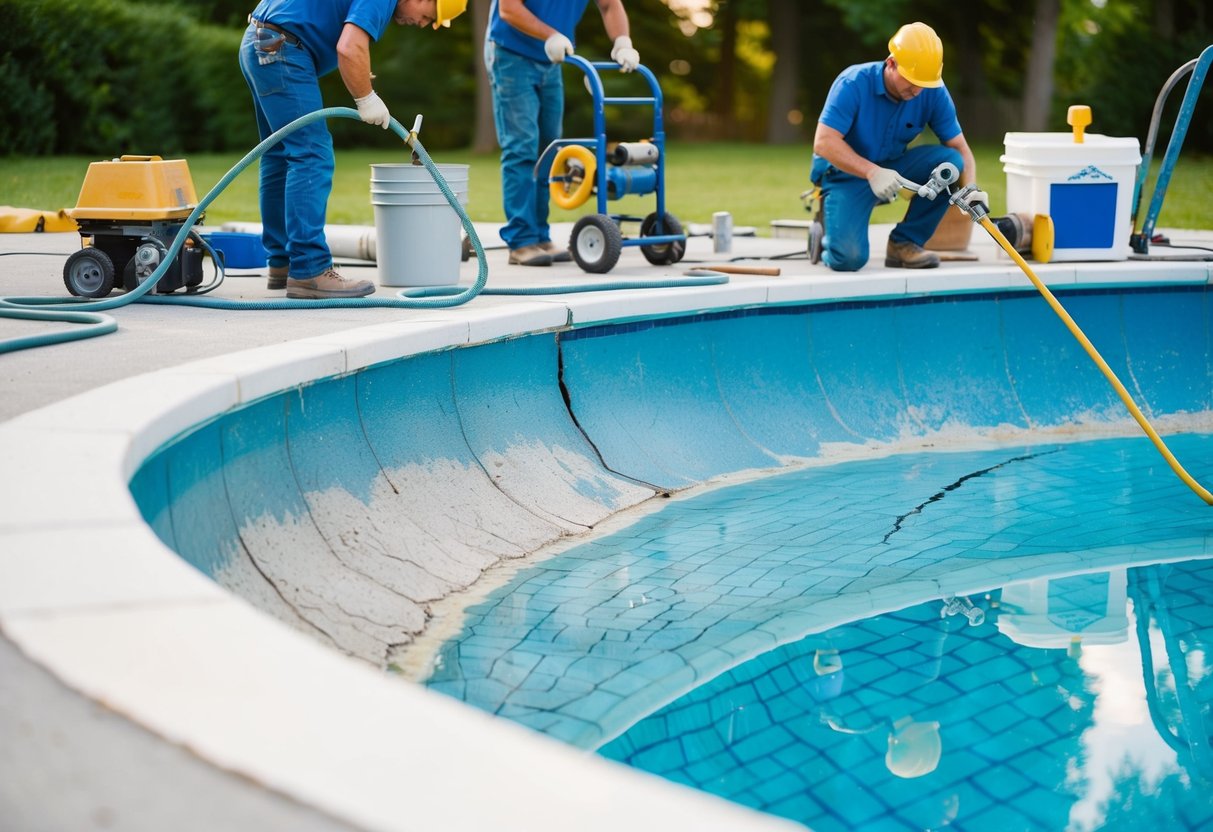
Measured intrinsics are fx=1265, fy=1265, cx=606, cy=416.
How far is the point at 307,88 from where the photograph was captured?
486cm

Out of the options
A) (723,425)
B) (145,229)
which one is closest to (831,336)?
(723,425)

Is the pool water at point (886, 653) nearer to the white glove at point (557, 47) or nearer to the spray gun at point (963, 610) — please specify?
the spray gun at point (963, 610)

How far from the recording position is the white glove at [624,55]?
6.19 meters

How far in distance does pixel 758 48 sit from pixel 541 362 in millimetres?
38084

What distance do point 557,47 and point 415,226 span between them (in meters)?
1.25

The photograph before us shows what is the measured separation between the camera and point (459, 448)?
14.0 feet

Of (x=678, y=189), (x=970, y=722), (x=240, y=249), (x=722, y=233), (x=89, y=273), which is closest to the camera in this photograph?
(x=970, y=722)

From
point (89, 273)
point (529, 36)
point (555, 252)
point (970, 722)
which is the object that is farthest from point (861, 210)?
point (970, 722)

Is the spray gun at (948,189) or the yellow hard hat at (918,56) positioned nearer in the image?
the spray gun at (948,189)

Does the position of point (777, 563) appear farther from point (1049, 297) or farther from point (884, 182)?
point (884, 182)

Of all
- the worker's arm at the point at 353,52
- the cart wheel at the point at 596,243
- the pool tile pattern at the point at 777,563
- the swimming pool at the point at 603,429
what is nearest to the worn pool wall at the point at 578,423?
the swimming pool at the point at 603,429

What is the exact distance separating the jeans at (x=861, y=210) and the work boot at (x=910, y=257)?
41mm

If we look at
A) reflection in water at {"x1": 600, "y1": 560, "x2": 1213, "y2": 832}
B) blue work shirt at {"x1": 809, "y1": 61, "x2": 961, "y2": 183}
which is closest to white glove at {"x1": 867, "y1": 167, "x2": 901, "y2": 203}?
blue work shirt at {"x1": 809, "y1": 61, "x2": 961, "y2": 183}

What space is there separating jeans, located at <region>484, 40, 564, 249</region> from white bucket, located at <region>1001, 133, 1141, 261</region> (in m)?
2.55
